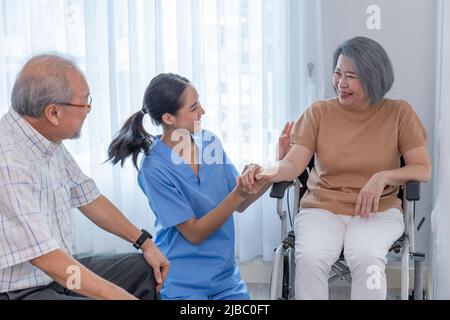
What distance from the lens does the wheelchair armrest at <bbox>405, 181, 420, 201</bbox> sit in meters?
1.87

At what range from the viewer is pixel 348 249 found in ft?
6.25

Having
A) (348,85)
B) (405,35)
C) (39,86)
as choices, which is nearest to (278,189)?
(348,85)

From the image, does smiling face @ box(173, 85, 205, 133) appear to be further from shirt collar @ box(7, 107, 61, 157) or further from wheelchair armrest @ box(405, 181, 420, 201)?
wheelchair armrest @ box(405, 181, 420, 201)

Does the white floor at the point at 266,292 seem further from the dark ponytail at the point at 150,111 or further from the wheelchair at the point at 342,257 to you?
the dark ponytail at the point at 150,111

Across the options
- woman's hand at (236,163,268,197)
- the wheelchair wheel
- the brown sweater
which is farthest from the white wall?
woman's hand at (236,163,268,197)

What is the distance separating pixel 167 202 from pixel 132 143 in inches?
8.6

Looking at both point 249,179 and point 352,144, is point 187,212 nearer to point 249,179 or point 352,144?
point 249,179

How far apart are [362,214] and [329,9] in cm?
93

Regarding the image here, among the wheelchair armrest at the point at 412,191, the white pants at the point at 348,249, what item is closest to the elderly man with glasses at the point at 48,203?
the white pants at the point at 348,249

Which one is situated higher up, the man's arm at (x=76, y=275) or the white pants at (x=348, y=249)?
the man's arm at (x=76, y=275)

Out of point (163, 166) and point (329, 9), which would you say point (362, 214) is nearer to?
point (163, 166)

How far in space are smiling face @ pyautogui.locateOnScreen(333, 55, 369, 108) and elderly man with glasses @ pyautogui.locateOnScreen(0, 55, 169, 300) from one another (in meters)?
0.76

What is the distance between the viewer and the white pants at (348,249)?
1832mm
